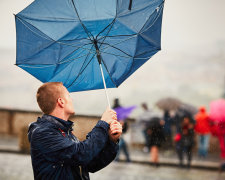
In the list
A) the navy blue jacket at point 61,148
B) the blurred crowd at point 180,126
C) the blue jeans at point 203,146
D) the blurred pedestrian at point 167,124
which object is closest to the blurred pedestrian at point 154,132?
the blurred crowd at point 180,126

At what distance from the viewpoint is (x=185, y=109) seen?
28.4ft

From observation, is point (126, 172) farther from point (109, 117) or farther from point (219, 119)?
point (109, 117)

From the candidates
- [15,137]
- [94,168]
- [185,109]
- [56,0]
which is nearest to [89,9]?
[56,0]

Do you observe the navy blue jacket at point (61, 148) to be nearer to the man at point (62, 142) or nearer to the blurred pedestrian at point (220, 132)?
the man at point (62, 142)

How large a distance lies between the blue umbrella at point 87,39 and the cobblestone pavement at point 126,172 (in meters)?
4.88

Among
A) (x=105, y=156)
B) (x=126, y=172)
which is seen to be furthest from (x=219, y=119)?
(x=105, y=156)

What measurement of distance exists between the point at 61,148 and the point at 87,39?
0.85 meters

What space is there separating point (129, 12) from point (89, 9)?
272mm

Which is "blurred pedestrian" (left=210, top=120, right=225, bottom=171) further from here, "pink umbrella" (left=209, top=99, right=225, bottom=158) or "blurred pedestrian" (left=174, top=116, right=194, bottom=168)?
"blurred pedestrian" (left=174, top=116, right=194, bottom=168)

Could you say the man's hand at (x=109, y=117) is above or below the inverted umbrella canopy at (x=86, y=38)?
below

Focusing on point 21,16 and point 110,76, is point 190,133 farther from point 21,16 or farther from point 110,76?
point 21,16

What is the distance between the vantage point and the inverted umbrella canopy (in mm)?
2289

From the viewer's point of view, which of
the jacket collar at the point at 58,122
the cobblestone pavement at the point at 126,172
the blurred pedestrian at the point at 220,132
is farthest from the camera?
the blurred pedestrian at the point at 220,132

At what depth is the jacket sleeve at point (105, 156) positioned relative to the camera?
80.9 inches
